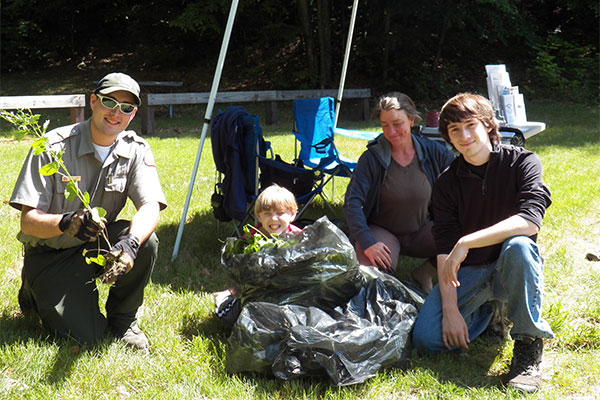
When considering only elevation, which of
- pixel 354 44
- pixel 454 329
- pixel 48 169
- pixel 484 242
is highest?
pixel 354 44

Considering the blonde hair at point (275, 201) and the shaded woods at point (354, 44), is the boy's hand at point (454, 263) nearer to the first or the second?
the blonde hair at point (275, 201)

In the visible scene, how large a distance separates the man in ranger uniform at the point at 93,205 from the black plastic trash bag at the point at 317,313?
1.60 feet

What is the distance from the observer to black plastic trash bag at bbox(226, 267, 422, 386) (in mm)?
2480

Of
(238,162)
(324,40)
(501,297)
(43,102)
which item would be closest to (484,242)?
(501,297)

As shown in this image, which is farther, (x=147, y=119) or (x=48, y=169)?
(x=147, y=119)

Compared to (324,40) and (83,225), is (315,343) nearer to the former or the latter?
(83,225)

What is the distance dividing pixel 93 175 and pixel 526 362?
2106 mm

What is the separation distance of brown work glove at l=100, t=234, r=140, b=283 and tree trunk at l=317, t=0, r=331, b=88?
1252cm

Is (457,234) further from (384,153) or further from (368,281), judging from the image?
(384,153)

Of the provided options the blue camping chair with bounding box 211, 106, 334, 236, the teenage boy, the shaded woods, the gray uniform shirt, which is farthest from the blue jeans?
the shaded woods

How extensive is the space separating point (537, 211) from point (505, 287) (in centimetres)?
35

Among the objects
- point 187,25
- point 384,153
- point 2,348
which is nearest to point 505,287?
point 384,153

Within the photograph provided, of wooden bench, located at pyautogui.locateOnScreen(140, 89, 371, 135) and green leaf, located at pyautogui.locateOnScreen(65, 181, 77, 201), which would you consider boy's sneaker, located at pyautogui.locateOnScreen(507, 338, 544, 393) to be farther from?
wooden bench, located at pyautogui.locateOnScreen(140, 89, 371, 135)

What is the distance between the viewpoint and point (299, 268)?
2727 millimetres
